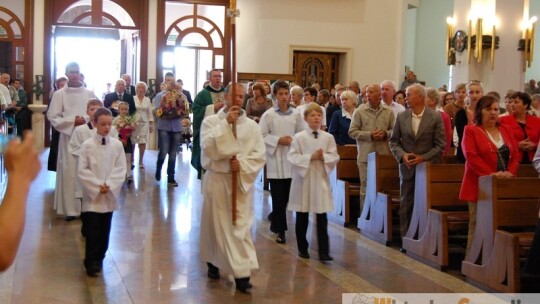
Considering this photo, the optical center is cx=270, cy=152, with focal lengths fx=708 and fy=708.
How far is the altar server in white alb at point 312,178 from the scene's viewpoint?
21.8ft

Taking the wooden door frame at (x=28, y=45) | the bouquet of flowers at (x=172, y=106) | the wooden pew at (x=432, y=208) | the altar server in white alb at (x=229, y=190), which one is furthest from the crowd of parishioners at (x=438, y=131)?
the wooden door frame at (x=28, y=45)

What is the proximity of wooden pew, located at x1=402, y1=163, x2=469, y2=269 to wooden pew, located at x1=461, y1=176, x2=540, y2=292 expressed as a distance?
524 millimetres

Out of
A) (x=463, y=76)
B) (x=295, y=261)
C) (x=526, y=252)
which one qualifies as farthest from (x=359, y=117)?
(x=463, y=76)

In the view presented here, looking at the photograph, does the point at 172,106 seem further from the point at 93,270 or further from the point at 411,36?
the point at 411,36

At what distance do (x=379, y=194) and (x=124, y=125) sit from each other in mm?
4332

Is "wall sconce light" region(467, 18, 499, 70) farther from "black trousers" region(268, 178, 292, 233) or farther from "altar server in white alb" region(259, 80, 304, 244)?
"black trousers" region(268, 178, 292, 233)

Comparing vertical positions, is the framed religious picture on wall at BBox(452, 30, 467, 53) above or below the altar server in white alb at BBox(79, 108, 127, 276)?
above

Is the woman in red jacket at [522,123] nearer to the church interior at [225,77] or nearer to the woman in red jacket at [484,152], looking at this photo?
the woman in red jacket at [484,152]

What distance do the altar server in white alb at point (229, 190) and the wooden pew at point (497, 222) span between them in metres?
1.87

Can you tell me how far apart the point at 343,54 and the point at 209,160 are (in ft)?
43.1

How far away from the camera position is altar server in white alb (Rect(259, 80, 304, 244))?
752cm

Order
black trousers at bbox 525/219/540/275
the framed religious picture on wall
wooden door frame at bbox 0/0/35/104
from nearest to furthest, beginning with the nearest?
black trousers at bbox 525/219/540/275 → the framed religious picture on wall → wooden door frame at bbox 0/0/35/104

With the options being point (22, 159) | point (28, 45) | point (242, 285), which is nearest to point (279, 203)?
point (242, 285)

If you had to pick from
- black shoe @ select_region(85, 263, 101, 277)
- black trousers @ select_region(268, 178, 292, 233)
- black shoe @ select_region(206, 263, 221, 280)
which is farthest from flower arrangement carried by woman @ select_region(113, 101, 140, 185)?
black shoe @ select_region(206, 263, 221, 280)
